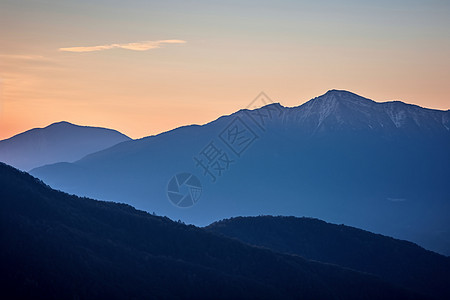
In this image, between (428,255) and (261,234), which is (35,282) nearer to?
(261,234)

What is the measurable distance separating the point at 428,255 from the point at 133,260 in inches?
3042

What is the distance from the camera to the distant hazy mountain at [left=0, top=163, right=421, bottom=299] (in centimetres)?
9588

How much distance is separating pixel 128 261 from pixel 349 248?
6313cm

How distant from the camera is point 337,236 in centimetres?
15850

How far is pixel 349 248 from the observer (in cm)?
15588

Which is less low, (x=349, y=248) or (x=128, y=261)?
(x=349, y=248)

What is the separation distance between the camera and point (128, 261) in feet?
352

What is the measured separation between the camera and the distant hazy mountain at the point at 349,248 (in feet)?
485

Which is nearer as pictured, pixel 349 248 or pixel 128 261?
pixel 128 261

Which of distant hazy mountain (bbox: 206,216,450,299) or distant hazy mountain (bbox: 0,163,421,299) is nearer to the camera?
distant hazy mountain (bbox: 0,163,421,299)

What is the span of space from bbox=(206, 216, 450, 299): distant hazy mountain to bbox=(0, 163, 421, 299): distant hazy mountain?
66.6 ft

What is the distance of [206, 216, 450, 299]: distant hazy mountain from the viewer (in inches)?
5817

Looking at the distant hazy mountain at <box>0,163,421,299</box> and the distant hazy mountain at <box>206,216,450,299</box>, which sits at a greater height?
the distant hazy mountain at <box>206,216,450,299</box>

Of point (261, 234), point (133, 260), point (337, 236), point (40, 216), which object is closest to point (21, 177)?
point (40, 216)
